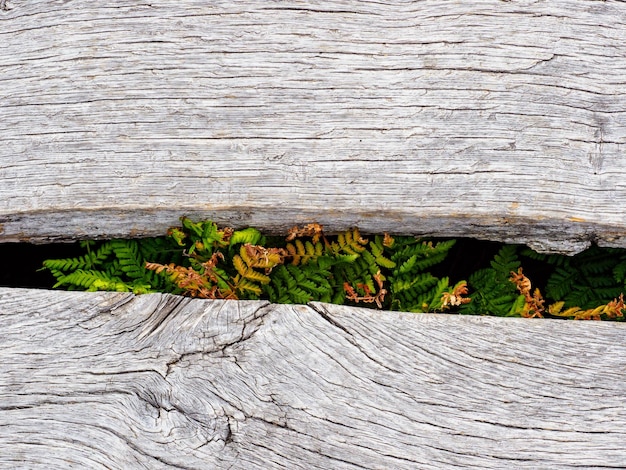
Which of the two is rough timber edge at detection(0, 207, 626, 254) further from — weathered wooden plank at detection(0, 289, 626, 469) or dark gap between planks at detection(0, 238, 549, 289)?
dark gap between planks at detection(0, 238, 549, 289)

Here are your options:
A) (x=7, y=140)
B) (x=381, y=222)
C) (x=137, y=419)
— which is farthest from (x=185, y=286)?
(x=7, y=140)

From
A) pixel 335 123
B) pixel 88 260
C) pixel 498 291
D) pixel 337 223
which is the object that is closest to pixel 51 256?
pixel 88 260

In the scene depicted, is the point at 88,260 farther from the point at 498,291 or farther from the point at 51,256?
the point at 498,291

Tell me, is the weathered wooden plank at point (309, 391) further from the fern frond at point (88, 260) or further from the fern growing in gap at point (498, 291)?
the fern frond at point (88, 260)

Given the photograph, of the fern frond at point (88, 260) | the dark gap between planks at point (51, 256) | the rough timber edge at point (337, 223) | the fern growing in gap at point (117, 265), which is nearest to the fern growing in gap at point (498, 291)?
the rough timber edge at point (337, 223)

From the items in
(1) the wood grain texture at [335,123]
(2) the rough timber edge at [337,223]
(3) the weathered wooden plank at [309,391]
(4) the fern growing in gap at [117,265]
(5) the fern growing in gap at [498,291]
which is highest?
(1) the wood grain texture at [335,123]

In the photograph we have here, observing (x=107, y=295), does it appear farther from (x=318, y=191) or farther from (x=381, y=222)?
(x=381, y=222)
